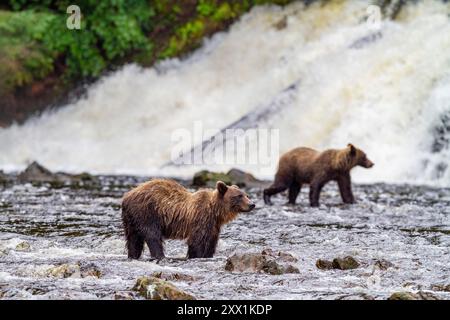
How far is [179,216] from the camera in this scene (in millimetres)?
11930

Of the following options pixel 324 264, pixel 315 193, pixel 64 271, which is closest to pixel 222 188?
pixel 324 264

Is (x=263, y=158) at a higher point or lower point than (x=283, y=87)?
lower

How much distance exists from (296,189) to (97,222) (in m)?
4.74

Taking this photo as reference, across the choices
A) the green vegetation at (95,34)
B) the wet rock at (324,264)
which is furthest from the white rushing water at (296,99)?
the wet rock at (324,264)

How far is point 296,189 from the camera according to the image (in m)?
19.2

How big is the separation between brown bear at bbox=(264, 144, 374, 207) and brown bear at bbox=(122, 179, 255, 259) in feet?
22.1

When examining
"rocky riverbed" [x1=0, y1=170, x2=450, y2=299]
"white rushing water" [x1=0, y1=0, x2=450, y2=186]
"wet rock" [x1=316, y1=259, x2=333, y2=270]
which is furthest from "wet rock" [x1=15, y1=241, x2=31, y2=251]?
"white rushing water" [x1=0, y1=0, x2=450, y2=186]

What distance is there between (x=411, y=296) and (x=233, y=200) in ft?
10.1

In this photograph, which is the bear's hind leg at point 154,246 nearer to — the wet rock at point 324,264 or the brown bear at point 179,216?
the brown bear at point 179,216

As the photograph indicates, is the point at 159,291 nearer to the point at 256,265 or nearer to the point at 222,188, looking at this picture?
the point at 256,265

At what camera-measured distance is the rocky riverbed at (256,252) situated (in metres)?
10.2

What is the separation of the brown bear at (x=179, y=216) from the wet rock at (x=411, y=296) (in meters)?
2.80
